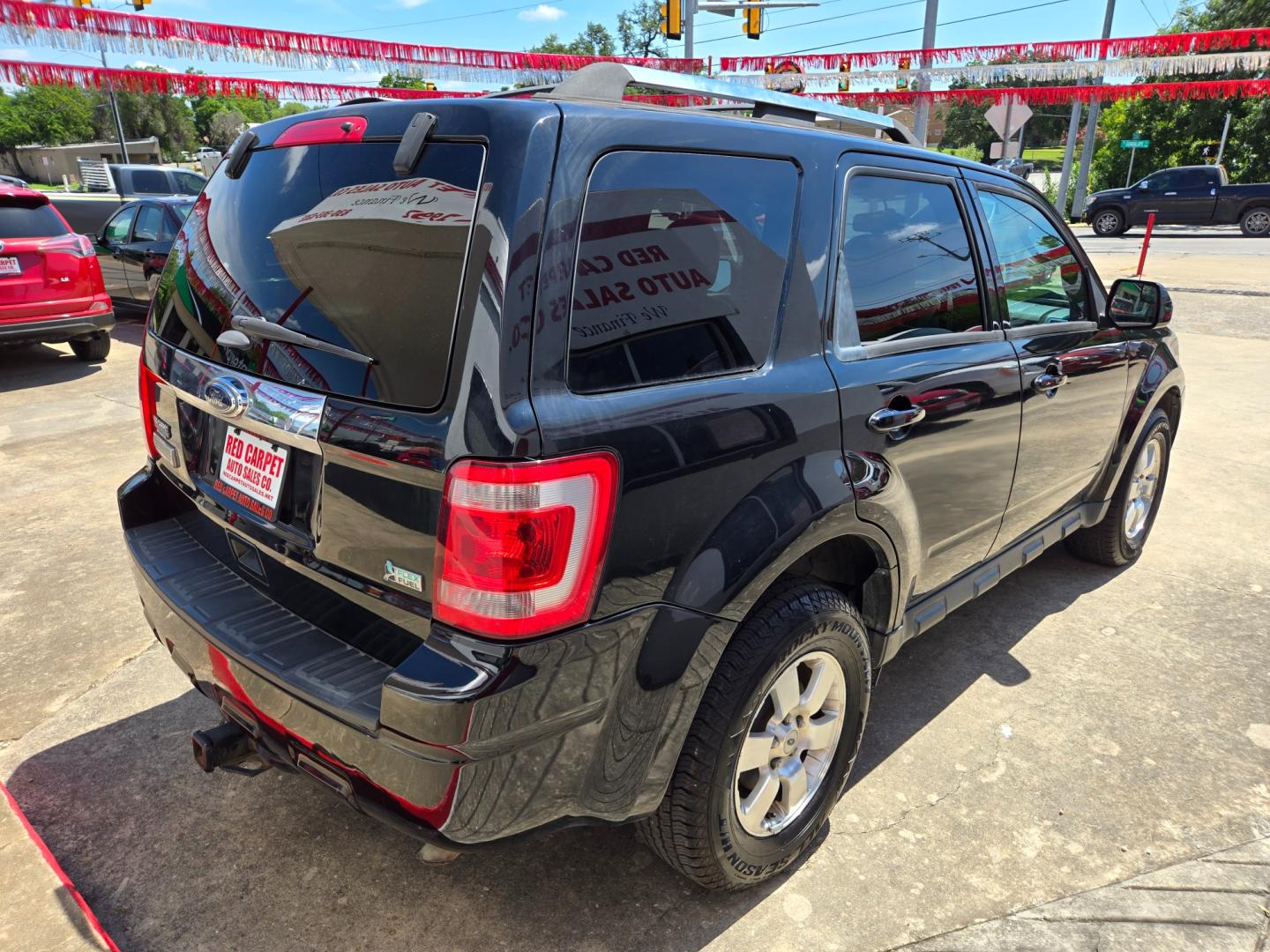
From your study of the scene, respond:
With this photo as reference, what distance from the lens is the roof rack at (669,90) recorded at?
2002 mm

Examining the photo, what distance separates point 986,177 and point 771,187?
1.29 m

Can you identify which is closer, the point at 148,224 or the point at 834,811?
the point at 834,811

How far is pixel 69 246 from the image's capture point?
7.83 metres

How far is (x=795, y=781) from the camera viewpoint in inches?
89.0

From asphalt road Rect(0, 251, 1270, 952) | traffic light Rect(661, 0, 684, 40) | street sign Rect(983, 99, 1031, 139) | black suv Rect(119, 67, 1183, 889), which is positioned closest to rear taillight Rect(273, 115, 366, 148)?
black suv Rect(119, 67, 1183, 889)

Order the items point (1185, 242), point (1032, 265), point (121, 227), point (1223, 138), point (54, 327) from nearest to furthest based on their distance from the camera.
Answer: point (1032, 265) → point (54, 327) → point (121, 227) → point (1185, 242) → point (1223, 138)

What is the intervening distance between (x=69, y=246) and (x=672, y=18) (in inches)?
541

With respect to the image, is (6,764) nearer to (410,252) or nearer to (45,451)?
(410,252)

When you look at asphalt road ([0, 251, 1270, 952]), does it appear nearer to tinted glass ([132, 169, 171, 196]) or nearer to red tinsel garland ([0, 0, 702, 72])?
red tinsel garland ([0, 0, 702, 72])

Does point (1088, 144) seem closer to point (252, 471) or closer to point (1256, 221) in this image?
point (1256, 221)

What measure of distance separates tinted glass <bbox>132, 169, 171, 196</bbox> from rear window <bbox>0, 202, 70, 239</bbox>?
34.6 feet

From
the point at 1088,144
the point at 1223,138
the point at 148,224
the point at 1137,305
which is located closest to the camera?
the point at 1137,305

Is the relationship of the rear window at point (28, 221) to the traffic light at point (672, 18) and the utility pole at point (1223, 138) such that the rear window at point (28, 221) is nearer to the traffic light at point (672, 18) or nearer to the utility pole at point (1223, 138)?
the traffic light at point (672, 18)

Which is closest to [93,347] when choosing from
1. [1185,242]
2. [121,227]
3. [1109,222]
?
[121,227]
